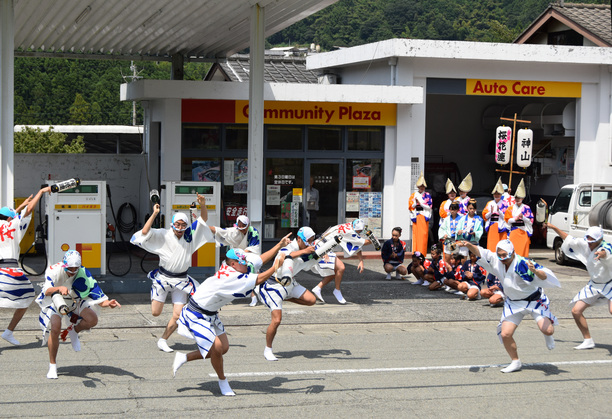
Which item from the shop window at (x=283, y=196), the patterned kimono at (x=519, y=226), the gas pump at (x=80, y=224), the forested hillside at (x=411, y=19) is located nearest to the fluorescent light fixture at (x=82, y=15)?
the gas pump at (x=80, y=224)

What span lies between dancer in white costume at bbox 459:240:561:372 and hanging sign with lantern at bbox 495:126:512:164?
11.2 meters

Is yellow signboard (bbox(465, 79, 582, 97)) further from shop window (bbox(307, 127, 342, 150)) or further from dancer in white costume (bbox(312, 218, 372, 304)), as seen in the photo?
dancer in white costume (bbox(312, 218, 372, 304))

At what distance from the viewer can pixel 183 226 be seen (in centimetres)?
1154

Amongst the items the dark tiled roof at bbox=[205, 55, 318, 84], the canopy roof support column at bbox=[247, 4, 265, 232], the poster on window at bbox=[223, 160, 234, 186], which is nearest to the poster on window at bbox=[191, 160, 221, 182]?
the poster on window at bbox=[223, 160, 234, 186]

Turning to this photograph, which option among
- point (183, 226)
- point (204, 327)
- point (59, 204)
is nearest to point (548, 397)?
point (204, 327)

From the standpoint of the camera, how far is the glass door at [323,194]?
20.8 m

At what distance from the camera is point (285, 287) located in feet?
34.0

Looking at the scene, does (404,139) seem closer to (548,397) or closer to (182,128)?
(182,128)

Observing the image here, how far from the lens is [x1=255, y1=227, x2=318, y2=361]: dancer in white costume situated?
10.6m

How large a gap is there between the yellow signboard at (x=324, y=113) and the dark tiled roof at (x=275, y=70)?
7.68 metres

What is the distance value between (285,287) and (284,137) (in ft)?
34.5

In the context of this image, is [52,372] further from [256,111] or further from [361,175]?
[361,175]

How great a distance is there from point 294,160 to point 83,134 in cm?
1919

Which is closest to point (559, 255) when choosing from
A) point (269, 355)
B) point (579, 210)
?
point (579, 210)
